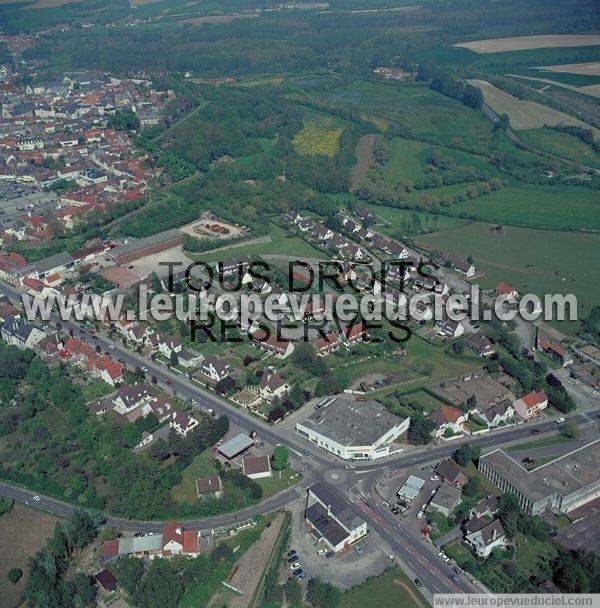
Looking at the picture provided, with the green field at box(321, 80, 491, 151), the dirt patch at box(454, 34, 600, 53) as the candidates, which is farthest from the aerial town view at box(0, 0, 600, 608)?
the dirt patch at box(454, 34, 600, 53)

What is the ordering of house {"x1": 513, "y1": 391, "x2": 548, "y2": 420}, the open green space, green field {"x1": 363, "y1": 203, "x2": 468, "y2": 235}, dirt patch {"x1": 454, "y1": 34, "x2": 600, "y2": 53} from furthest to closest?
dirt patch {"x1": 454, "y1": 34, "x2": 600, "y2": 53}, green field {"x1": 363, "y1": 203, "x2": 468, "y2": 235}, house {"x1": 513, "y1": 391, "x2": 548, "y2": 420}, the open green space

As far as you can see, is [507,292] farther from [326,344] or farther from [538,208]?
[538,208]


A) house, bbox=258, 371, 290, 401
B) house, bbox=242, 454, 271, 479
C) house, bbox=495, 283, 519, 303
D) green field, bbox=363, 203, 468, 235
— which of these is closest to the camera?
house, bbox=242, 454, 271, 479

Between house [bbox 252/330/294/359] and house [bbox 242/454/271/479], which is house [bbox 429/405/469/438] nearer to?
house [bbox 242/454/271/479]

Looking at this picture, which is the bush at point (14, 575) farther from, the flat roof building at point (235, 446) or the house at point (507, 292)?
the house at point (507, 292)

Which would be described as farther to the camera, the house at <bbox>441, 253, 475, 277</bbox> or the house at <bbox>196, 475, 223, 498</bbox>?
the house at <bbox>441, 253, 475, 277</bbox>

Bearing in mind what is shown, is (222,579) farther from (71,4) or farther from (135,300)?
(71,4)

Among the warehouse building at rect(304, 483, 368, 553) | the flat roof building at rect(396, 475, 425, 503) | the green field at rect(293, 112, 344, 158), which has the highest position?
the green field at rect(293, 112, 344, 158)
